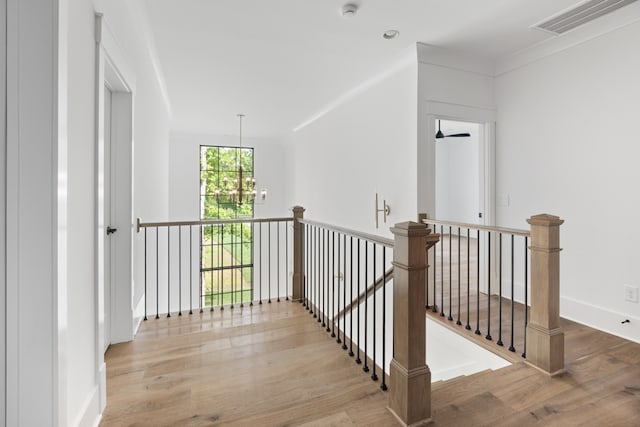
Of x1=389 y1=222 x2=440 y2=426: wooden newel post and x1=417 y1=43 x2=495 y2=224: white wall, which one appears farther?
x1=417 y1=43 x2=495 y2=224: white wall

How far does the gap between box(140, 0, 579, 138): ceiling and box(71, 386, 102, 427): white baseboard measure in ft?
8.72

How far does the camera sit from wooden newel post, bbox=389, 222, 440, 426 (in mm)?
1596

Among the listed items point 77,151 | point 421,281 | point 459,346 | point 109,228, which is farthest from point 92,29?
point 459,346

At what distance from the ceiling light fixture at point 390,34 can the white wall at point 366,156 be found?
0.42m

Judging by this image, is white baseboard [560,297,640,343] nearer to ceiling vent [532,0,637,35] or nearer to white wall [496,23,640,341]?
white wall [496,23,640,341]

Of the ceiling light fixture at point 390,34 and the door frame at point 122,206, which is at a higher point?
the ceiling light fixture at point 390,34

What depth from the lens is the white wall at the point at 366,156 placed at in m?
3.46

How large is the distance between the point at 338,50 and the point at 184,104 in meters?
2.96

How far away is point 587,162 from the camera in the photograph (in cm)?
285

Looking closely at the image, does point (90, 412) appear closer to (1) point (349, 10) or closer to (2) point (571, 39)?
(1) point (349, 10)

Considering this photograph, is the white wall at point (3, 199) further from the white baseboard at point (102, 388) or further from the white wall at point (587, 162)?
the white wall at point (587, 162)

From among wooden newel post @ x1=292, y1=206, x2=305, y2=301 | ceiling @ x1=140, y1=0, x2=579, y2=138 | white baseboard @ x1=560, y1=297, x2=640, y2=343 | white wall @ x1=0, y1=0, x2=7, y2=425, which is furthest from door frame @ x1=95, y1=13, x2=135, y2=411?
white baseboard @ x1=560, y1=297, x2=640, y2=343

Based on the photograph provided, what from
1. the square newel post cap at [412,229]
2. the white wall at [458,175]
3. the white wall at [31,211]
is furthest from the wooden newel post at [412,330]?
the white wall at [458,175]

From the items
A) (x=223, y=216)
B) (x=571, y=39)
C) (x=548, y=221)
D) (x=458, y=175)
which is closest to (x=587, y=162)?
(x=571, y=39)
